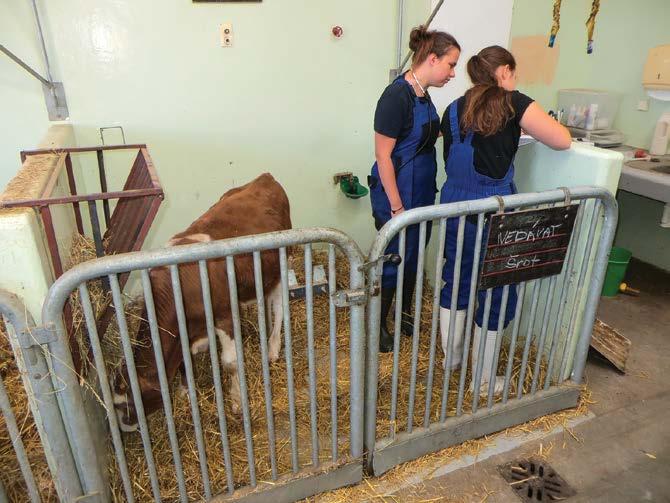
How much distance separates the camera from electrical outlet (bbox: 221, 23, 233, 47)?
11.7 ft

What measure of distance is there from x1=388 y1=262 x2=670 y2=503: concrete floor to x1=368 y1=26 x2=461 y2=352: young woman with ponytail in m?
1.15

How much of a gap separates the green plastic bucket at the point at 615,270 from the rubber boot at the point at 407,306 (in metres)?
1.64

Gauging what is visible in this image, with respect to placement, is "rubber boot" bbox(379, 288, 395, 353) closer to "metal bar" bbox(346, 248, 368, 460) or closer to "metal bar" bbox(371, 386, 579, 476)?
"metal bar" bbox(371, 386, 579, 476)

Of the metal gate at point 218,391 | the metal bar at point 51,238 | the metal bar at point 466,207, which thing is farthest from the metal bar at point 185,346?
the metal bar at point 466,207

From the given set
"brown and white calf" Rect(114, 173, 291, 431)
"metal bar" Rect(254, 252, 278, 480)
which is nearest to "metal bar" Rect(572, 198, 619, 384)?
"metal bar" Rect(254, 252, 278, 480)

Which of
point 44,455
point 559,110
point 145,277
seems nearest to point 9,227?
point 145,277

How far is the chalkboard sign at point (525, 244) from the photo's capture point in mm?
2117

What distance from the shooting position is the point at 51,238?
1826mm

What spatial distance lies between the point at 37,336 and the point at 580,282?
237 centimetres

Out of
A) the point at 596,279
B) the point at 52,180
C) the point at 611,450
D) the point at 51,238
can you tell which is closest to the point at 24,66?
the point at 52,180

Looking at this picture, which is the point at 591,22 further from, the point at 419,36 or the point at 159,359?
the point at 159,359

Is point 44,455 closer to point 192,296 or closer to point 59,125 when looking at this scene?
point 192,296

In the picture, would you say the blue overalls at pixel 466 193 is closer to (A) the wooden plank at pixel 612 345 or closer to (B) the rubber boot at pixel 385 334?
(B) the rubber boot at pixel 385 334

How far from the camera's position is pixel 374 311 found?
1989 millimetres
